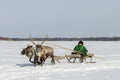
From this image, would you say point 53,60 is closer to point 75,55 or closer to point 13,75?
point 75,55

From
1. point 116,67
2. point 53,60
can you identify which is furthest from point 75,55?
point 116,67

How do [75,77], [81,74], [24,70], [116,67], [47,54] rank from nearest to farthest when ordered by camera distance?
[75,77] → [81,74] → [24,70] → [116,67] → [47,54]

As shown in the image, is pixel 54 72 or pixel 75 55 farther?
pixel 75 55

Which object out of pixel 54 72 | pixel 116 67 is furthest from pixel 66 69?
pixel 116 67

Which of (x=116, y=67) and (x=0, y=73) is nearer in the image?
(x=0, y=73)

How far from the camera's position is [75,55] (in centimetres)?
1792

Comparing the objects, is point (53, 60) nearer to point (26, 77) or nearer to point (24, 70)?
point (24, 70)

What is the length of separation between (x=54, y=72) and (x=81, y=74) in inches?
40.6

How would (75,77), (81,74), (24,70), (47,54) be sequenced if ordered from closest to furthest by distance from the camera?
1. (75,77)
2. (81,74)
3. (24,70)
4. (47,54)

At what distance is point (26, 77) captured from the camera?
12781 millimetres

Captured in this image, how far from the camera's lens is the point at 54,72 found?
14.1 meters

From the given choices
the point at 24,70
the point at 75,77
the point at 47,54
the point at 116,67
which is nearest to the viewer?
the point at 75,77

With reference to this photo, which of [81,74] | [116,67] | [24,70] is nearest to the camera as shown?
[81,74]

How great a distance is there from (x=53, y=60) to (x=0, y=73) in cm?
400
